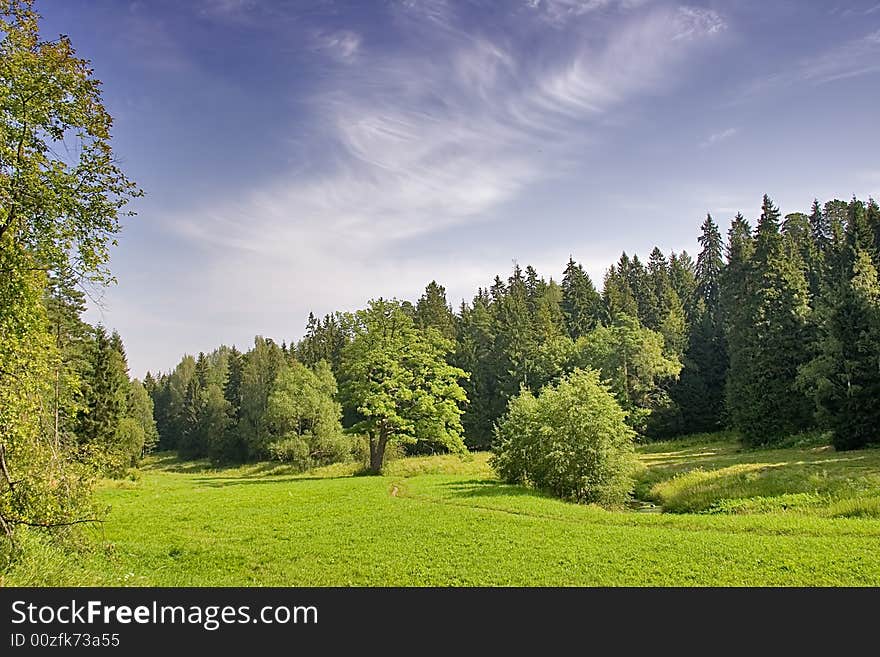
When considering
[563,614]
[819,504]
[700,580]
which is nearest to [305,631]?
[563,614]

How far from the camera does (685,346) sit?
6844 centimetres

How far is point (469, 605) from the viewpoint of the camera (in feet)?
33.1

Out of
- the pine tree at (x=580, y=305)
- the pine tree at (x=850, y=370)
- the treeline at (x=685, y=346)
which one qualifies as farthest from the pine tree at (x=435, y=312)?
the pine tree at (x=850, y=370)

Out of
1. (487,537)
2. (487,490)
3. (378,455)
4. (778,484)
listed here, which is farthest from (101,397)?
(778,484)

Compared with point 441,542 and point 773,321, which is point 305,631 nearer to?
point 441,542

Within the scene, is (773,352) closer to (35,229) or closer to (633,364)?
(633,364)

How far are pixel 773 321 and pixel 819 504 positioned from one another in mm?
32925

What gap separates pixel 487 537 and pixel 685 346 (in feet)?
196

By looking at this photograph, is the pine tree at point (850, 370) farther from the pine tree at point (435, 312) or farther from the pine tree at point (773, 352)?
the pine tree at point (435, 312)

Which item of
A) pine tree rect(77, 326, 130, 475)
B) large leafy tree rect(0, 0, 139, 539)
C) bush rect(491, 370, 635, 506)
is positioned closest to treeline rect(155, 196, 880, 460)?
bush rect(491, 370, 635, 506)

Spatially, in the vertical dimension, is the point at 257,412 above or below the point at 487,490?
above

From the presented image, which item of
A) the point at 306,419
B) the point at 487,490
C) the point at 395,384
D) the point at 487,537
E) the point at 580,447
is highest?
the point at 395,384

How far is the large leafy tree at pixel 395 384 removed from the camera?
124 feet

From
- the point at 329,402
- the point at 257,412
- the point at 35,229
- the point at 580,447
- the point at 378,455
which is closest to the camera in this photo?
the point at 35,229
